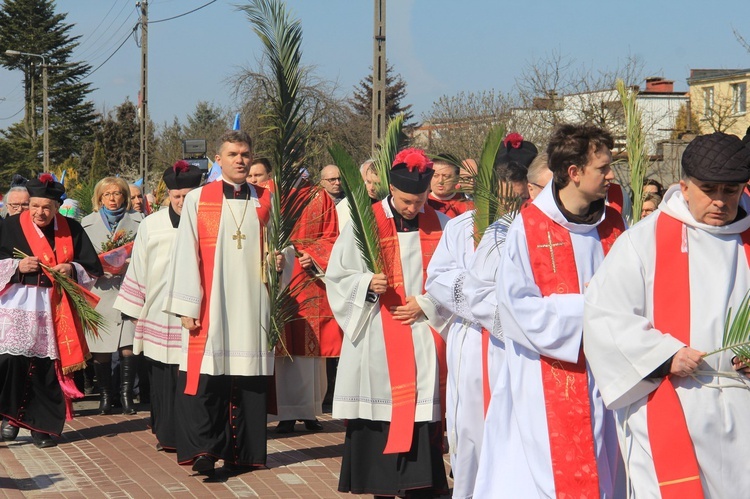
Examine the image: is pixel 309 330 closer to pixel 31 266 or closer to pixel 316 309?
pixel 316 309

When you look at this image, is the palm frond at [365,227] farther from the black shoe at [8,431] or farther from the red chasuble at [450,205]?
the black shoe at [8,431]

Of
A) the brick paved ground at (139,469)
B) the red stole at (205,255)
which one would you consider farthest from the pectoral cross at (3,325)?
the red stole at (205,255)

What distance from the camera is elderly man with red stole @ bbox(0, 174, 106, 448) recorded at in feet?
30.6

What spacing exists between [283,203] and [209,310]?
0.91 m

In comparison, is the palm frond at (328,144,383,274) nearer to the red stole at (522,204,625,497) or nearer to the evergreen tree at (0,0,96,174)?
the red stole at (522,204,625,497)

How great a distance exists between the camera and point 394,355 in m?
7.36

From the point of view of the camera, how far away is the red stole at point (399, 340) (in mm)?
7207

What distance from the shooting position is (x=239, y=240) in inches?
326

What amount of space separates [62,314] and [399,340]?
3433mm

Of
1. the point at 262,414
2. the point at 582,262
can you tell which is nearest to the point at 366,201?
the point at 262,414

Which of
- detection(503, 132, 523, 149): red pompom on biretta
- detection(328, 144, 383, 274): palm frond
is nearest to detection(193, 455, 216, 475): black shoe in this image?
detection(328, 144, 383, 274): palm frond

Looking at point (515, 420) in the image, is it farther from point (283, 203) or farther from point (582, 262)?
point (283, 203)

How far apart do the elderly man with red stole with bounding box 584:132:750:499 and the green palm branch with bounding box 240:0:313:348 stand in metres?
4.09

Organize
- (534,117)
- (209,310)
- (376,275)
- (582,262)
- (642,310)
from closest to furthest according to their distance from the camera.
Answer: (642,310)
(582,262)
(376,275)
(209,310)
(534,117)
